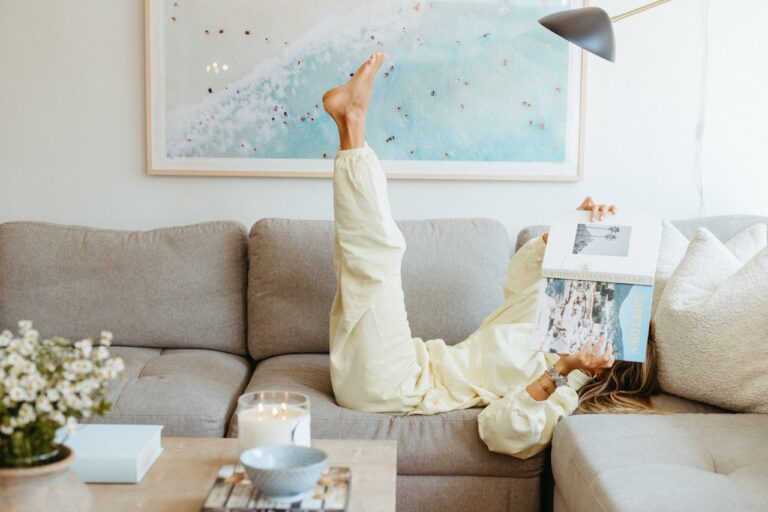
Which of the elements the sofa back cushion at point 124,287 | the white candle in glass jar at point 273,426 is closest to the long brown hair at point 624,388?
the white candle in glass jar at point 273,426

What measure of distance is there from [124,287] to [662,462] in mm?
1667

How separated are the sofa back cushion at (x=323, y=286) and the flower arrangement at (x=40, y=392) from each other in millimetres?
1421

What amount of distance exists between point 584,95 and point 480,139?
1.30ft

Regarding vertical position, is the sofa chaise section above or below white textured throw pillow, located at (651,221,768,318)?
below

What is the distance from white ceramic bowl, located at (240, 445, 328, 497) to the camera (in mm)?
1210

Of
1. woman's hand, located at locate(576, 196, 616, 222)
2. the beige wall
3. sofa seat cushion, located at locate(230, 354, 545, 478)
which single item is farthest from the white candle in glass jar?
the beige wall

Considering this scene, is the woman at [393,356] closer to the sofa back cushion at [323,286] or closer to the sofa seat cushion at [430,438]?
the sofa seat cushion at [430,438]

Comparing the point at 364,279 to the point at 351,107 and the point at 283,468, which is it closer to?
the point at 351,107

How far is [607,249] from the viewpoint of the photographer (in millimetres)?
1965

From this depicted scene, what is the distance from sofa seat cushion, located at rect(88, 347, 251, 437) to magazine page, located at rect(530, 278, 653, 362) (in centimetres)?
81

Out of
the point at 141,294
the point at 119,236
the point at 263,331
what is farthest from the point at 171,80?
the point at 263,331

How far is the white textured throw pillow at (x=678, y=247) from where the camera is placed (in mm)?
2246

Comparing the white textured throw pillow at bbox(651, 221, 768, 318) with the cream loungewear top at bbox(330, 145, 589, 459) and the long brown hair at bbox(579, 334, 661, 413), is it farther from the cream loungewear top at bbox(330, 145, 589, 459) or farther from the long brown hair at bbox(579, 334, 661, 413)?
the cream loungewear top at bbox(330, 145, 589, 459)

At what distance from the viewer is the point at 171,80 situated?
2.78 m
